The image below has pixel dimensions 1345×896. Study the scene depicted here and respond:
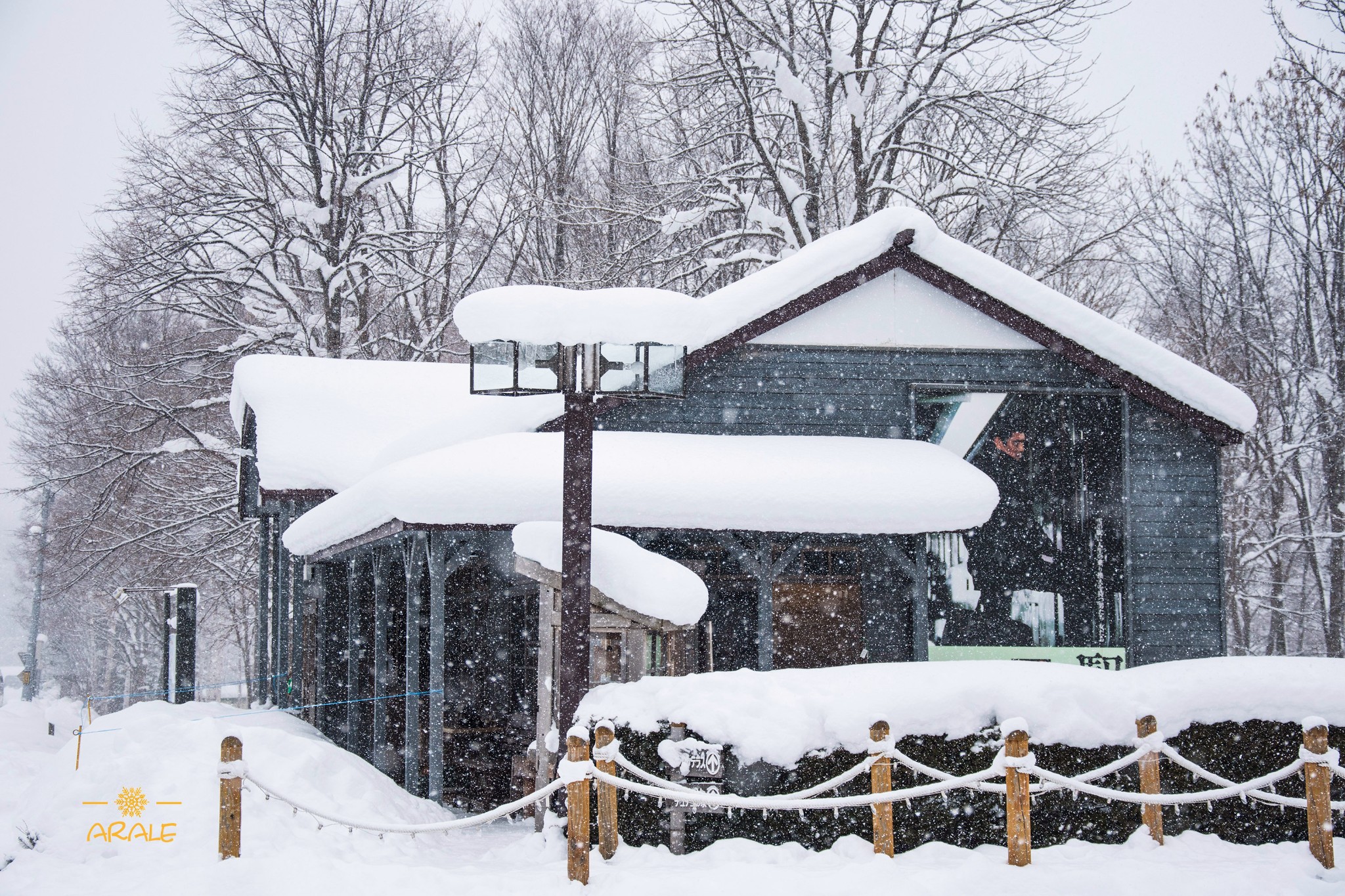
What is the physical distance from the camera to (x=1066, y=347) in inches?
502

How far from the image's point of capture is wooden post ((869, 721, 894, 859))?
716 cm

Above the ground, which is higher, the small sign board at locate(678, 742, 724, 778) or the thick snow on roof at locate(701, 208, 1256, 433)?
the thick snow on roof at locate(701, 208, 1256, 433)

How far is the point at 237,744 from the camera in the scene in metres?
7.04

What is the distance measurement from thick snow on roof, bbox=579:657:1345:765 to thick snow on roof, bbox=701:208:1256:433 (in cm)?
487

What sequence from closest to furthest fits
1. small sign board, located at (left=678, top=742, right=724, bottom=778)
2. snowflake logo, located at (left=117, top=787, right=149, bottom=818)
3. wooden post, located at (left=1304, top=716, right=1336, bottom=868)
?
wooden post, located at (left=1304, top=716, right=1336, bottom=868) < small sign board, located at (left=678, top=742, right=724, bottom=778) < snowflake logo, located at (left=117, top=787, right=149, bottom=818)

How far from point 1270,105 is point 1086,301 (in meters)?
6.60

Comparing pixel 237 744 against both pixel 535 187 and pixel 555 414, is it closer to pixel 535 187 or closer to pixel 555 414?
pixel 555 414

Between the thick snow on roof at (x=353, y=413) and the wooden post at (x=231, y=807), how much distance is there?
5868 mm

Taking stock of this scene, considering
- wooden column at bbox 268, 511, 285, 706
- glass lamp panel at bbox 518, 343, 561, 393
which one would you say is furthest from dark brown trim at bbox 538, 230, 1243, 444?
wooden column at bbox 268, 511, 285, 706

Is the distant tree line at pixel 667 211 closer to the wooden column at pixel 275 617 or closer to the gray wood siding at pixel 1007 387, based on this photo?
the wooden column at pixel 275 617

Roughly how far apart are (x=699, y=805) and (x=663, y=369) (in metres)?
3.03

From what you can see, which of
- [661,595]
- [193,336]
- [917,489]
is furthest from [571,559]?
[193,336]

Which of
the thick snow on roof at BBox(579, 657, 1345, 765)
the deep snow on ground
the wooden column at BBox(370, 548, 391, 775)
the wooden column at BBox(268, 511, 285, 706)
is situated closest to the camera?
the deep snow on ground

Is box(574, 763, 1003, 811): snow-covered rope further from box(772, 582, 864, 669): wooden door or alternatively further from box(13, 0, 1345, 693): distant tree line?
box(13, 0, 1345, 693): distant tree line
